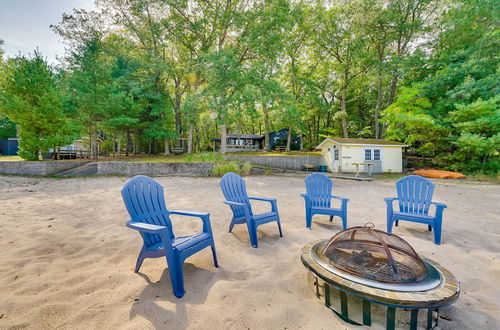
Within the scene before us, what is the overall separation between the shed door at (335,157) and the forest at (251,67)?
13.2 ft

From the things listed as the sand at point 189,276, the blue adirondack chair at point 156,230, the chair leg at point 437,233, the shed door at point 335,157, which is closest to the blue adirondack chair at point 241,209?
the sand at point 189,276

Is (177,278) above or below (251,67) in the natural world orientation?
below

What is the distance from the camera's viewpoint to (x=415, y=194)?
3.76 meters

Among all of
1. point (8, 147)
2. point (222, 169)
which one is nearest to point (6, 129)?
point (8, 147)

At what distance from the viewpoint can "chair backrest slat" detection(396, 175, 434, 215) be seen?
3658 mm

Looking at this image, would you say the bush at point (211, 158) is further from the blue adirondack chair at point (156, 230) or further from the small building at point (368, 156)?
the blue adirondack chair at point (156, 230)

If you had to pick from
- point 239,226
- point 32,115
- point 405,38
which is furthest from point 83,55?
point 405,38

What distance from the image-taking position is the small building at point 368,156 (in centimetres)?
1507

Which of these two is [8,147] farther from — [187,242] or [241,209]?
[187,242]

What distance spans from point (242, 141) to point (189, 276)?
89.8ft

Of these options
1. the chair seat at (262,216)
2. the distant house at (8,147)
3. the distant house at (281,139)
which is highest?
the distant house at (281,139)

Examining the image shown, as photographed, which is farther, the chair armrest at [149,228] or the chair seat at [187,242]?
the chair seat at [187,242]

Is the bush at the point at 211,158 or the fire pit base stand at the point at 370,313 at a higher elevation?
the bush at the point at 211,158

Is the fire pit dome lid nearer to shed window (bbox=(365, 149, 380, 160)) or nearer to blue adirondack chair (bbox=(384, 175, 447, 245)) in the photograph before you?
blue adirondack chair (bbox=(384, 175, 447, 245))
